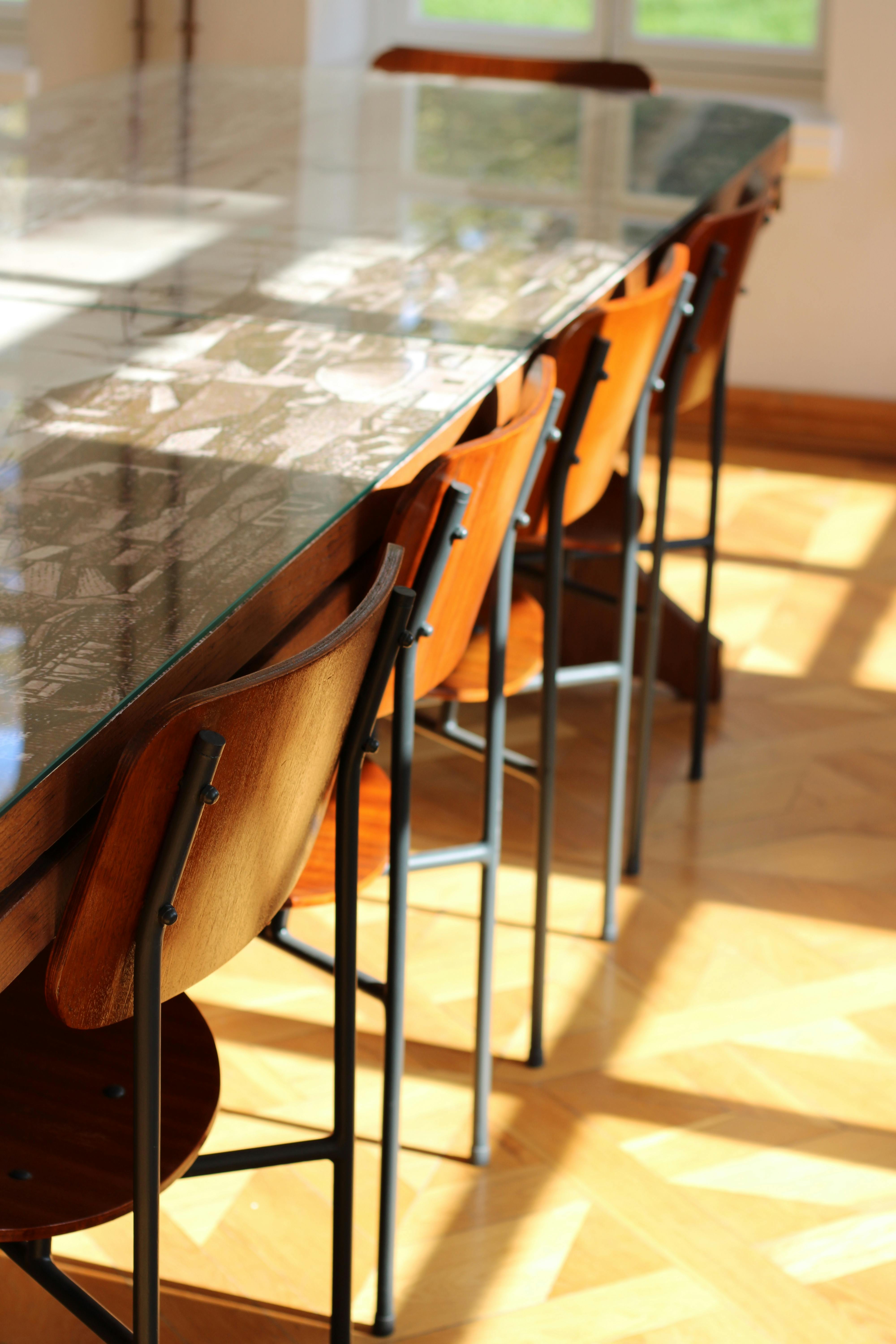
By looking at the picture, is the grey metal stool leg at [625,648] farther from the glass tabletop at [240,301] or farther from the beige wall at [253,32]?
the beige wall at [253,32]

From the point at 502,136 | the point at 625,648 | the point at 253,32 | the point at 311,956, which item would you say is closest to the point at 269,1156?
the point at 311,956

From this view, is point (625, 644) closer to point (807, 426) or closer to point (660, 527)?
point (660, 527)

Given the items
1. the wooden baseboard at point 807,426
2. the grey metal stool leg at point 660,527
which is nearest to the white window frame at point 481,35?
the wooden baseboard at point 807,426

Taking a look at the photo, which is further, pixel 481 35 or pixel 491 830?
pixel 481 35

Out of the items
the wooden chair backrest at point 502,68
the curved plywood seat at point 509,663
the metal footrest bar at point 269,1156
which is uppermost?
the wooden chair backrest at point 502,68

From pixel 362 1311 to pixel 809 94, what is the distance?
13.0 feet

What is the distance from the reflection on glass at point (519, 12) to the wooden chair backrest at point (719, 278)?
2.56 metres

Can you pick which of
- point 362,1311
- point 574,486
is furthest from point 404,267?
point 362,1311

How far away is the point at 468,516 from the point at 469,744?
0.80m

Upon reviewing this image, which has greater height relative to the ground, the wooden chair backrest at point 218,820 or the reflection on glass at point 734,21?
the reflection on glass at point 734,21

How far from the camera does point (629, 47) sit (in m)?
4.67

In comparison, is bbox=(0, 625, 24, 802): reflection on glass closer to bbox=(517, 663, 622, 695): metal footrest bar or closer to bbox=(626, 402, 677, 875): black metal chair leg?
bbox=(517, 663, 622, 695): metal footrest bar

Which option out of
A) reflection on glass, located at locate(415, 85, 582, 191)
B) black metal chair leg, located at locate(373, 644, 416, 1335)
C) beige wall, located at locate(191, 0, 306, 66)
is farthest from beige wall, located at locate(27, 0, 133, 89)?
black metal chair leg, located at locate(373, 644, 416, 1335)

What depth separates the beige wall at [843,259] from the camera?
13.8ft
